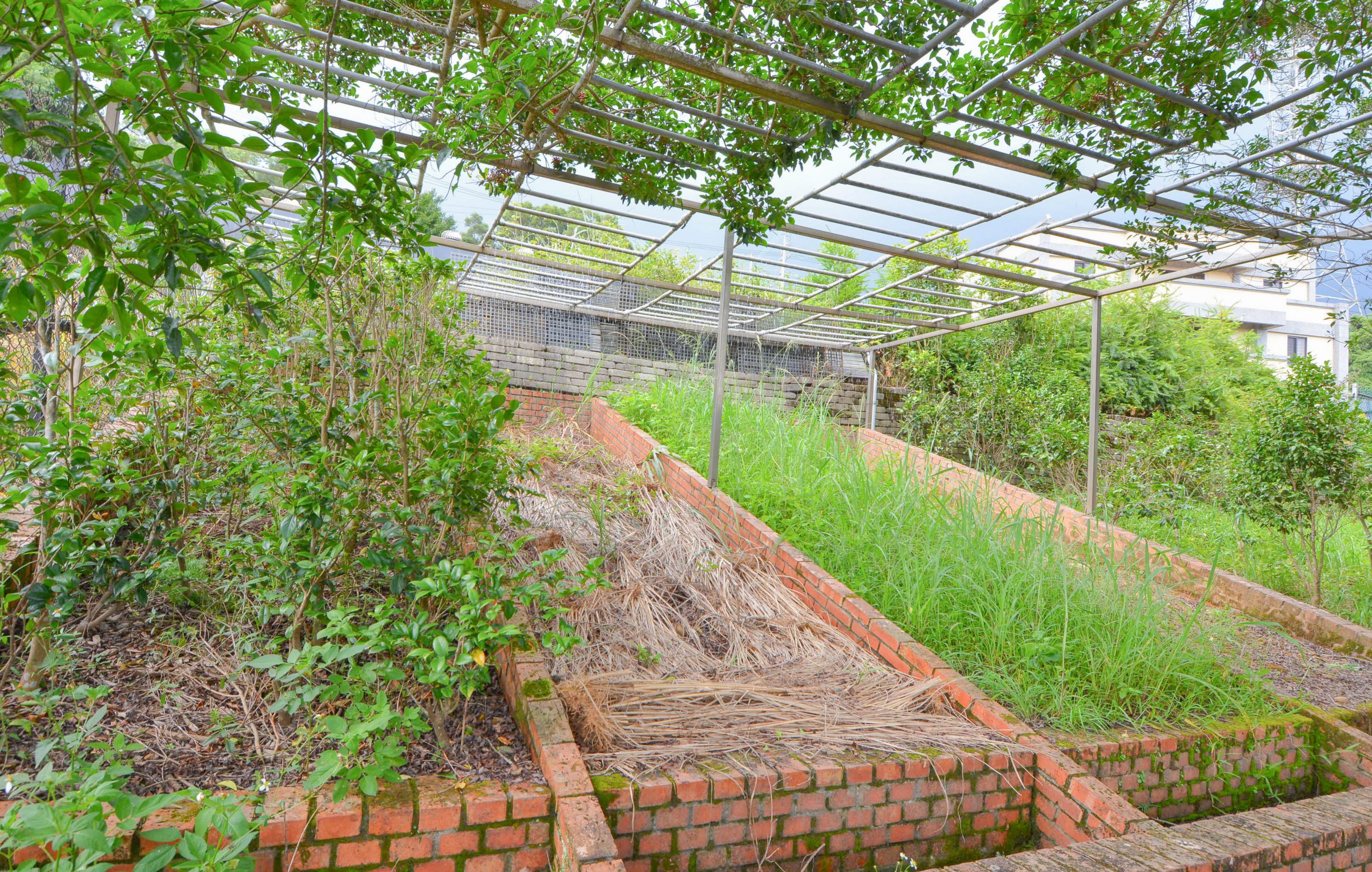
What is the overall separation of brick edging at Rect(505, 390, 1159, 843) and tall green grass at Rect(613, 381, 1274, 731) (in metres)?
0.19

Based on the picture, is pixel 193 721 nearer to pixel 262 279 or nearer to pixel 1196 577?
pixel 262 279

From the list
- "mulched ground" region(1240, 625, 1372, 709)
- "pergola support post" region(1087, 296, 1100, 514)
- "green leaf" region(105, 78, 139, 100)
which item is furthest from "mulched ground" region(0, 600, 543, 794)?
"pergola support post" region(1087, 296, 1100, 514)

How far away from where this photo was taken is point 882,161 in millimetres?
4477

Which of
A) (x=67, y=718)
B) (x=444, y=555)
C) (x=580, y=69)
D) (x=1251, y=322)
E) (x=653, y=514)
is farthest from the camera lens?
(x=1251, y=322)

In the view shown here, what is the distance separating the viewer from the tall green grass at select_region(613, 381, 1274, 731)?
319 centimetres

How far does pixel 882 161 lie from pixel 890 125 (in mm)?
818

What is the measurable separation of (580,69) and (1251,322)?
32617 millimetres

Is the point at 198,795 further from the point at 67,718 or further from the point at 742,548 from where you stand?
the point at 742,548

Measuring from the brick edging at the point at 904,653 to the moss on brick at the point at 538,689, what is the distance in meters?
1.56

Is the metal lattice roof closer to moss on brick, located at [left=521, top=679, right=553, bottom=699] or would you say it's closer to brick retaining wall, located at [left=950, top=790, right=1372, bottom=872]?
moss on brick, located at [left=521, top=679, right=553, bottom=699]

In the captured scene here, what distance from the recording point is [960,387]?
10.4 meters

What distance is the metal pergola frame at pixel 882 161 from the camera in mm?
3191

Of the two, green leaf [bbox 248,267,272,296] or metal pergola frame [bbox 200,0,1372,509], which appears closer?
green leaf [bbox 248,267,272,296]

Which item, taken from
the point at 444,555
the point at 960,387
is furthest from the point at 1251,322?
the point at 444,555
